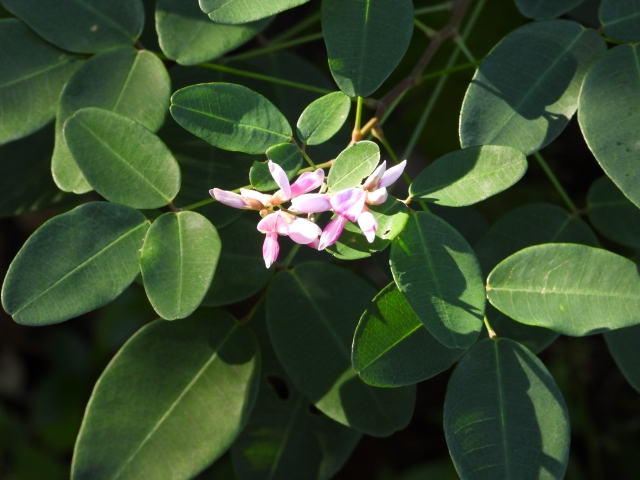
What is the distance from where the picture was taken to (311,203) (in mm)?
827

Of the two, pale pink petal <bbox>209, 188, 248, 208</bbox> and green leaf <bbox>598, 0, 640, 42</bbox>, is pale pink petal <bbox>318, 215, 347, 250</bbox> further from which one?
green leaf <bbox>598, 0, 640, 42</bbox>

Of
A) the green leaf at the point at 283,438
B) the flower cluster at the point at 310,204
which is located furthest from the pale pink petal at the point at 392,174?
the green leaf at the point at 283,438

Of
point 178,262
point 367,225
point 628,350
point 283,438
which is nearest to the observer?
point 367,225

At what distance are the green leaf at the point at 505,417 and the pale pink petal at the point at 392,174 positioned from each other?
0.31m

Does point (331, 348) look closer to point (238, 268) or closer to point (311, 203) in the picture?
point (238, 268)

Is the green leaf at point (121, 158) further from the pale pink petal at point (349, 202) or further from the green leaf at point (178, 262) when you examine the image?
the pale pink petal at point (349, 202)

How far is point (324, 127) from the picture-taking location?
933mm

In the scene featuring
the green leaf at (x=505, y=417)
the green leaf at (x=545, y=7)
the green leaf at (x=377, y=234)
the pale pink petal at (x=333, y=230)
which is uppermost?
the green leaf at (x=545, y=7)

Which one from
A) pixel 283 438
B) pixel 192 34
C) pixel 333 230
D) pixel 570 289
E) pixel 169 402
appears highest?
pixel 192 34

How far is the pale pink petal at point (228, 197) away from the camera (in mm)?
840

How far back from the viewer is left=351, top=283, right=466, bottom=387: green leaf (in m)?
0.92

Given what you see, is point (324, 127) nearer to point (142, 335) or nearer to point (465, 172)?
point (465, 172)

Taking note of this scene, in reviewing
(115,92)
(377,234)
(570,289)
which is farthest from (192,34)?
(570,289)

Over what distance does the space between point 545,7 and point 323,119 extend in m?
0.47
